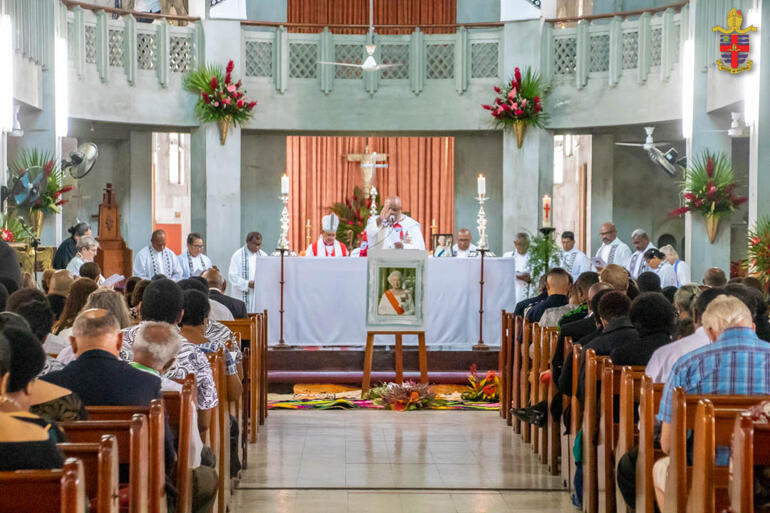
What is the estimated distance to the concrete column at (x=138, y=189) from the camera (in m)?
19.2

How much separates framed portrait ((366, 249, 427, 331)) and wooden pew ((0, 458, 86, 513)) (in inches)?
293

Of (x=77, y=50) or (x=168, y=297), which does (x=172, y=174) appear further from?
(x=168, y=297)

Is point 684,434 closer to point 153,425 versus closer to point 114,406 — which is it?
point 153,425

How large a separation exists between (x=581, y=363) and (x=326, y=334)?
20.0 feet

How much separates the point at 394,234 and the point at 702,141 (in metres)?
5.02

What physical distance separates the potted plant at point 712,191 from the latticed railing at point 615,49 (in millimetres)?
1772

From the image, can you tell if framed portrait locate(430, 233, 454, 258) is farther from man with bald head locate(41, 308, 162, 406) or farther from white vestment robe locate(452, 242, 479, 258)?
man with bald head locate(41, 308, 162, 406)

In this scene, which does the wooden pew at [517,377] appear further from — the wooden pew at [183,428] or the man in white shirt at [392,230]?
the wooden pew at [183,428]

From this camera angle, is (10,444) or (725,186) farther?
(725,186)

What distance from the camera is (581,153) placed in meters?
20.6

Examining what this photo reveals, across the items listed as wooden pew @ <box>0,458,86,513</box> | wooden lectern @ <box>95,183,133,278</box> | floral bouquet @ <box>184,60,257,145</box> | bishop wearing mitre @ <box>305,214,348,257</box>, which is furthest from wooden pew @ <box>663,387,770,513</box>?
floral bouquet @ <box>184,60,257,145</box>

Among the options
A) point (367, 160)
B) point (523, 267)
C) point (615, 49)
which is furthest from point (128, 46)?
point (615, 49)

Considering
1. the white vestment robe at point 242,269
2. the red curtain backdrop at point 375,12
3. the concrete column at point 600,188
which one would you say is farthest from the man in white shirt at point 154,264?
the concrete column at point 600,188

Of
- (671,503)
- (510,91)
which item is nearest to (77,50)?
(510,91)
